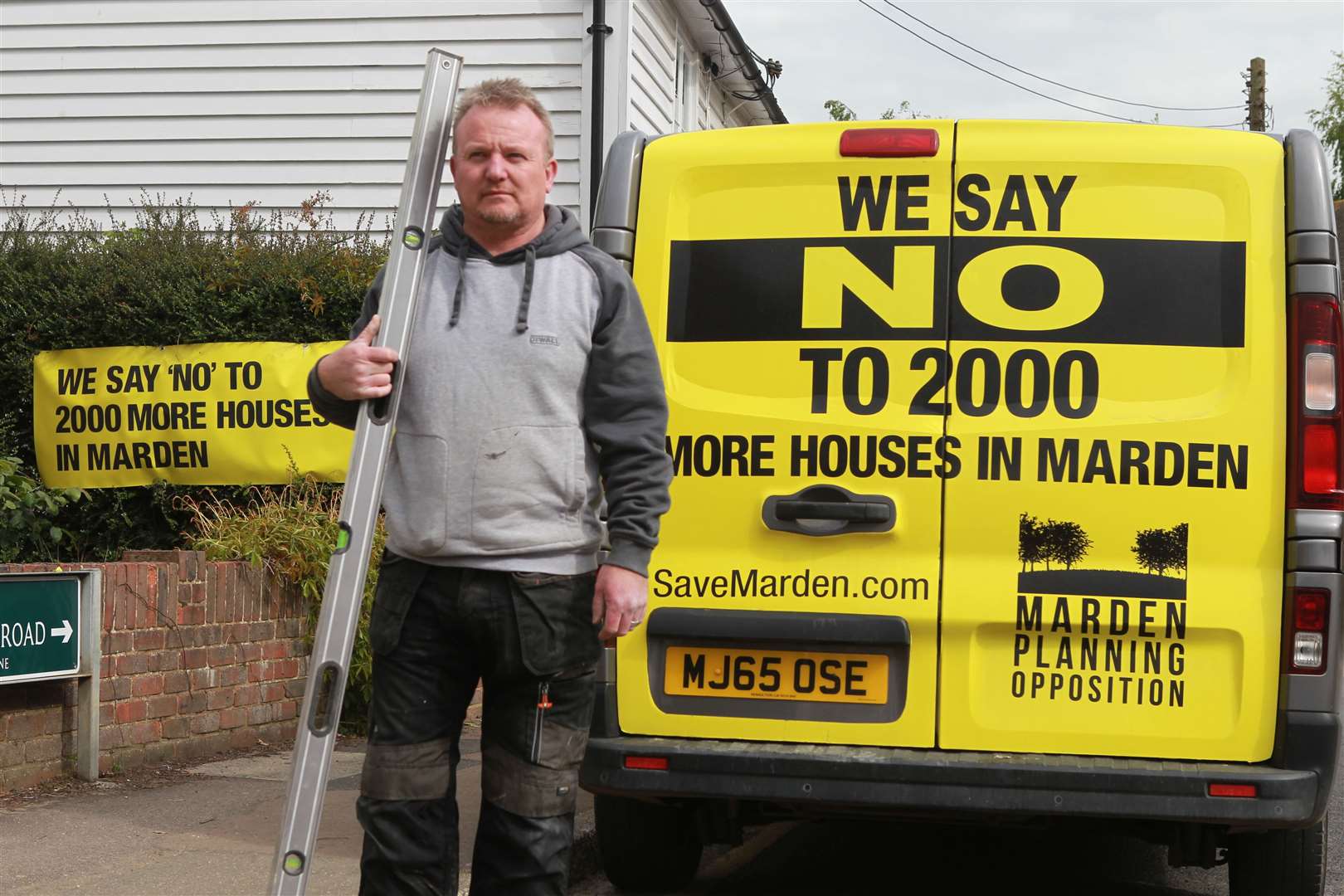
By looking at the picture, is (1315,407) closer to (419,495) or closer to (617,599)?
(617,599)

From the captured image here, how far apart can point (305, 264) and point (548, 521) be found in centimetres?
648

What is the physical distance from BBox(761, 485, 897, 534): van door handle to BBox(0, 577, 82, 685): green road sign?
3105 mm

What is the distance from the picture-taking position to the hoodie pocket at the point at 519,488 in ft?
11.4

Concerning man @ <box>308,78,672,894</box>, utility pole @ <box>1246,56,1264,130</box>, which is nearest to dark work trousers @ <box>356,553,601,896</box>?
man @ <box>308,78,672,894</box>

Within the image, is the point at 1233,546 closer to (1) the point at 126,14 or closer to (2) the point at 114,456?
(2) the point at 114,456

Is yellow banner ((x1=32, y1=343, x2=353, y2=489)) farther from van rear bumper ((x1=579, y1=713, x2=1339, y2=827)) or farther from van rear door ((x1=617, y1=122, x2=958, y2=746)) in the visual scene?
van rear bumper ((x1=579, y1=713, x2=1339, y2=827))

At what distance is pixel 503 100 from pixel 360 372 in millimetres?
643

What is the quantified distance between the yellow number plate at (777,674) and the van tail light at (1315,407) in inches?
48.2

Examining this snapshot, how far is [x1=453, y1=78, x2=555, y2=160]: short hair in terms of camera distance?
3566 mm

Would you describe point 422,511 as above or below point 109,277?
below

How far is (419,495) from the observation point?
11.6 ft

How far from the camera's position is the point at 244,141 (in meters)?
14.5

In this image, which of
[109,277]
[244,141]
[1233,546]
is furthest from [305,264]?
[1233,546]

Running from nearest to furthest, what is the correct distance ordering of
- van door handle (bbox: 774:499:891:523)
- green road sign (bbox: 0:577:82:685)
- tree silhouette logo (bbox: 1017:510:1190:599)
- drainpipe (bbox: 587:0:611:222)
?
tree silhouette logo (bbox: 1017:510:1190:599) → van door handle (bbox: 774:499:891:523) → green road sign (bbox: 0:577:82:685) → drainpipe (bbox: 587:0:611:222)
